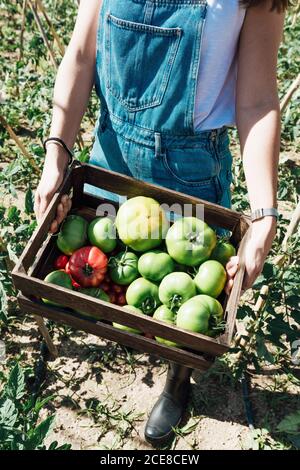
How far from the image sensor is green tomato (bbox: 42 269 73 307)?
1.26 m

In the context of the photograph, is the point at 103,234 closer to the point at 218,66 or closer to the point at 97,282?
the point at 97,282

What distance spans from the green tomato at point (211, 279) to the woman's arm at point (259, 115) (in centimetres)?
7

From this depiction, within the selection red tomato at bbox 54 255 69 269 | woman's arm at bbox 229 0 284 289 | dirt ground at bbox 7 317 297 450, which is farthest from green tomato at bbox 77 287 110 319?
dirt ground at bbox 7 317 297 450

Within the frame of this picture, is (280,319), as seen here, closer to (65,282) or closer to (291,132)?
(65,282)

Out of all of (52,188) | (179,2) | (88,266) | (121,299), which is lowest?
(121,299)

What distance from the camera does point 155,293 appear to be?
51.8 inches

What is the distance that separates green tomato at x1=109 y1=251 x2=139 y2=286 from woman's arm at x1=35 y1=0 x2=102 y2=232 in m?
0.29

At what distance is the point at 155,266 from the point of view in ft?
4.30

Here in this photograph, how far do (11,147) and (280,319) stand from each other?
2242mm

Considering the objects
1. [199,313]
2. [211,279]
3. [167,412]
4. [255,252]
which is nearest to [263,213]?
[255,252]

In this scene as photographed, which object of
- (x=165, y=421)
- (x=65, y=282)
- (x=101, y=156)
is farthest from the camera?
(x=165, y=421)

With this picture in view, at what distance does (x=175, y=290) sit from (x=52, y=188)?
0.45 m

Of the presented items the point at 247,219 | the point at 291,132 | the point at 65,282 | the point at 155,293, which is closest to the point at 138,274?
the point at 155,293

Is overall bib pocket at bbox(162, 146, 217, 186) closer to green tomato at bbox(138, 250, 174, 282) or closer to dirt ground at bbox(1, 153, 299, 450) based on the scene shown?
green tomato at bbox(138, 250, 174, 282)
